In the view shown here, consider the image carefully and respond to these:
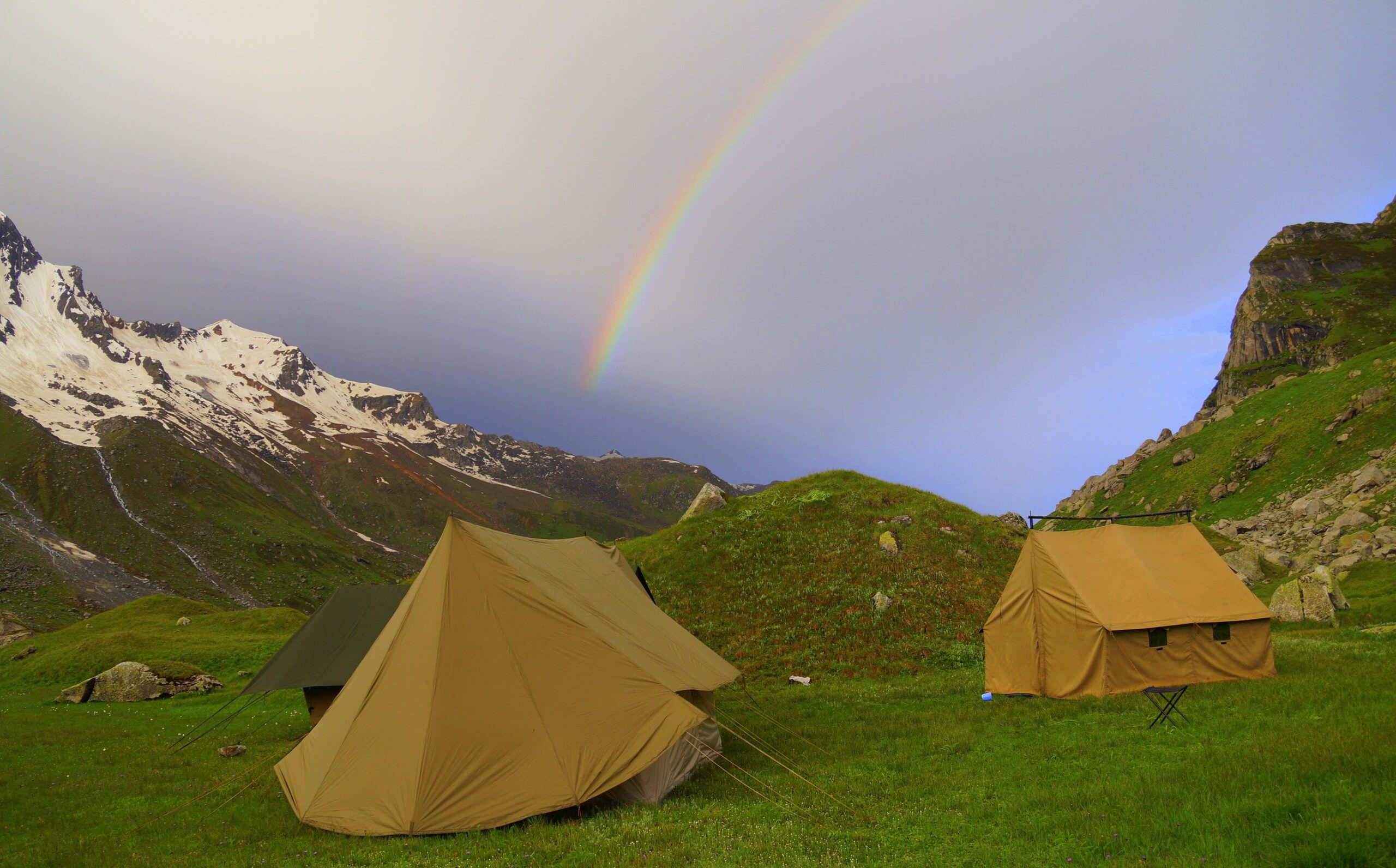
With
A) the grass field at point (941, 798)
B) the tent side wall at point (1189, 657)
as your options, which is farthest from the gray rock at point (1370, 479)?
the tent side wall at point (1189, 657)

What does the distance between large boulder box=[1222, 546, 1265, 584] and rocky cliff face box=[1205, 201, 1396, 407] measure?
8593 centimetres

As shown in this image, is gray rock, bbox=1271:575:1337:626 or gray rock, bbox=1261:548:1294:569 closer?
gray rock, bbox=1271:575:1337:626

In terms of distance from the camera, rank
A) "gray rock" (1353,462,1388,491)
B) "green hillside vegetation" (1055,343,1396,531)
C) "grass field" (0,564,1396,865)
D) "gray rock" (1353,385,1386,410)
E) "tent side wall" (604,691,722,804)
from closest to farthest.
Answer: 1. "grass field" (0,564,1396,865)
2. "tent side wall" (604,691,722,804)
3. "gray rock" (1353,462,1388,491)
4. "green hillside vegetation" (1055,343,1396,531)
5. "gray rock" (1353,385,1386,410)

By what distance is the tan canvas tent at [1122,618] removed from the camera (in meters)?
18.8

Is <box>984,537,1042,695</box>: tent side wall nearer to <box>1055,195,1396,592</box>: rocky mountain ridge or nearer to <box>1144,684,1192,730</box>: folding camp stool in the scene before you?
<box>1144,684,1192,730</box>: folding camp stool

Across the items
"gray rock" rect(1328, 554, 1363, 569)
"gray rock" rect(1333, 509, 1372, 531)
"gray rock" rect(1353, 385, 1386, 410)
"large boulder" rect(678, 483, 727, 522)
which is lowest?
"gray rock" rect(1328, 554, 1363, 569)

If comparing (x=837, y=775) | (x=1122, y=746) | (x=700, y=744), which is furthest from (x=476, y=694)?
(x=1122, y=746)

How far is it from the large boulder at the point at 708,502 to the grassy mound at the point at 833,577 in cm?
66

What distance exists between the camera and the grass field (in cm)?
783

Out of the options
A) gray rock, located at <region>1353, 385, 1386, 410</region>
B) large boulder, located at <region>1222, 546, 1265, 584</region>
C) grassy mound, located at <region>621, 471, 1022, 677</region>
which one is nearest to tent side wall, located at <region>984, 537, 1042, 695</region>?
grassy mound, located at <region>621, 471, 1022, 677</region>

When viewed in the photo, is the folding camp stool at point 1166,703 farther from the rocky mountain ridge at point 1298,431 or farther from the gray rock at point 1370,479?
the gray rock at point 1370,479

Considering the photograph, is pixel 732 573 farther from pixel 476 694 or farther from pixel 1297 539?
pixel 1297 539

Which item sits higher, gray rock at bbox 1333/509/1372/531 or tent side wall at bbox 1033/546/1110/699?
gray rock at bbox 1333/509/1372/531

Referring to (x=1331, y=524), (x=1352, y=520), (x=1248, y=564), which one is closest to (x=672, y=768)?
(x=1248, y=564)
